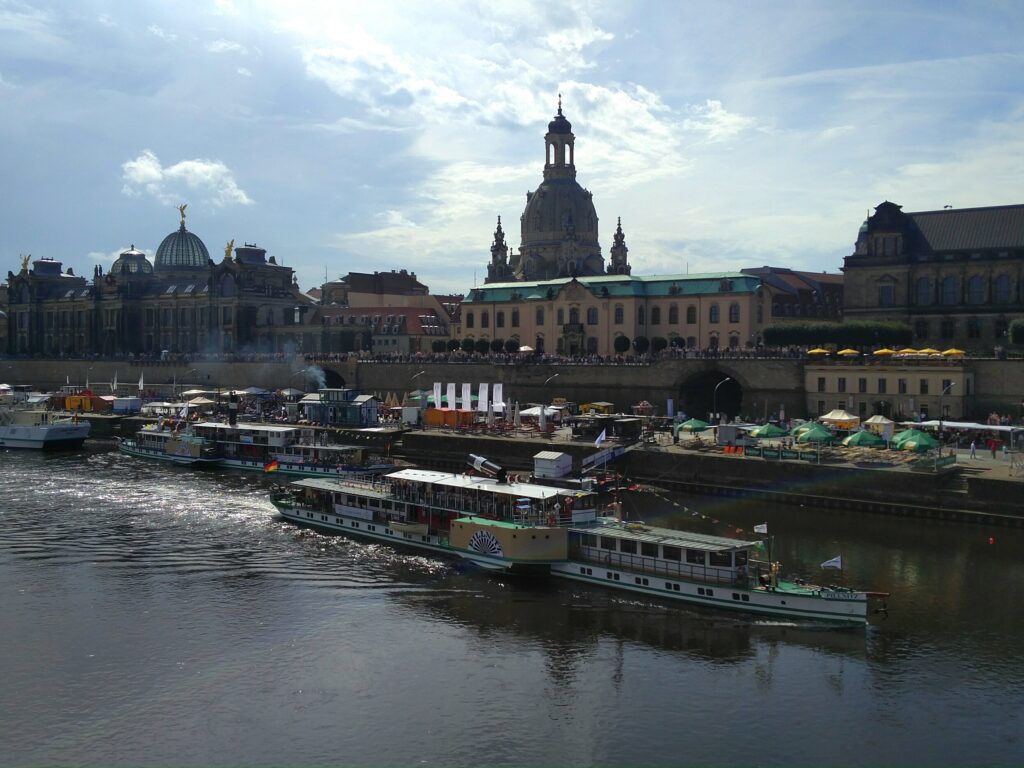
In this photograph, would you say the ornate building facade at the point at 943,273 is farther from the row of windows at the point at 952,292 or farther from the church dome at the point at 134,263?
the church dome at the point at 134,263

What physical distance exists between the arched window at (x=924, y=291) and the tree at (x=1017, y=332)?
1197 cm

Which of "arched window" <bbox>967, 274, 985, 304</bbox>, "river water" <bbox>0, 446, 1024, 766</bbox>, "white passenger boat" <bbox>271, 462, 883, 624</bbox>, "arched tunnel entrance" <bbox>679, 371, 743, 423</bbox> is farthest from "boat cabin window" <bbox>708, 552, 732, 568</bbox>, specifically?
"arched window" <bbox>967, 274, 985, 304</bbox>

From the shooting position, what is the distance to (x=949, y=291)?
268ft

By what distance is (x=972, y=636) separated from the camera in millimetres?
31062

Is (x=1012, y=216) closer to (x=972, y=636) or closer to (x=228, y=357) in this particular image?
(x=972, y=636)

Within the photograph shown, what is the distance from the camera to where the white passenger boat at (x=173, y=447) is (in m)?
68.7

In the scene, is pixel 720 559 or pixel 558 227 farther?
pixel 558 227

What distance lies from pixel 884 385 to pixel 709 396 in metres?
16.8

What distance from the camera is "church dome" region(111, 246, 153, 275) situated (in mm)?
154975

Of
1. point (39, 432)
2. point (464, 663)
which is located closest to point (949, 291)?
point (464, 663)

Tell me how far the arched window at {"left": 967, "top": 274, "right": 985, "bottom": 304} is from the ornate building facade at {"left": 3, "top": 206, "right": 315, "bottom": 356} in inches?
3002

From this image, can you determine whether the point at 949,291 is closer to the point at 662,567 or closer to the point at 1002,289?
the point at 1002,289

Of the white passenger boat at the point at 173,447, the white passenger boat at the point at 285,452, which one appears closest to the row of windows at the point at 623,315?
the white passenger boat at the point at 285,452

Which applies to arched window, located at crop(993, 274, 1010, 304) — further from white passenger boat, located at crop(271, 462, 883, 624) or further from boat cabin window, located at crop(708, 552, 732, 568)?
boat cabin window, located at crop(708, 552, 732, 568)
